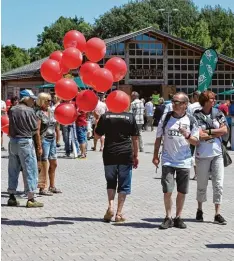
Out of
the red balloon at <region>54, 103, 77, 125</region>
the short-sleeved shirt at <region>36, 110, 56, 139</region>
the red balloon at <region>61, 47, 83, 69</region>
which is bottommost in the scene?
the short-sleeved shirt at <region>36, 110, 56, 139</region>

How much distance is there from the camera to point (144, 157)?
18.6 metres

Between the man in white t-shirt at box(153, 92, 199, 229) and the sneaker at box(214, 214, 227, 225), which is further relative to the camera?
the sneaker at box(214, 214, 227, 225)

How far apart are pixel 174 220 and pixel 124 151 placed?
1122 millimetres

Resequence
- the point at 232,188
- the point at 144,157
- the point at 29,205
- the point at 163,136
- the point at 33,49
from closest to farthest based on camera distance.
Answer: the point at 163,136
the point at 29,205
the point at 232,188
the point at 144,157
the point at 33,49

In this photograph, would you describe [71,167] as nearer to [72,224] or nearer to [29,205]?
[29,205]

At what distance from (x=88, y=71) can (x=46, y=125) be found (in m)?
2.58

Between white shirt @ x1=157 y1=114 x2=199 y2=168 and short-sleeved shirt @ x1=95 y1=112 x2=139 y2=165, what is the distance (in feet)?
1.92

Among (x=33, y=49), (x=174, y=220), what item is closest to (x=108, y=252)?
(x=174, y=220)

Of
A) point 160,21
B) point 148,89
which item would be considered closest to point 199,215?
point 148,89

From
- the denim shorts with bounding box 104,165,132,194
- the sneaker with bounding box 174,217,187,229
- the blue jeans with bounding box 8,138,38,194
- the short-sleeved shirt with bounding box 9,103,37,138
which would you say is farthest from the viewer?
the blue jeans with bounding box 8,138,38,194

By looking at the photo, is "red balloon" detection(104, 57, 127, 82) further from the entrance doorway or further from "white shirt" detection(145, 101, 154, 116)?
the entrance doorway

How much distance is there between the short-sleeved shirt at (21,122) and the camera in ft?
31.6

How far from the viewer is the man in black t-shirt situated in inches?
343

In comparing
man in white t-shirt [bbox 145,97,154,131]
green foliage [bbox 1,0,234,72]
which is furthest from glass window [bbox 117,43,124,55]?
green foliage [bbox 1,0,234,72]
